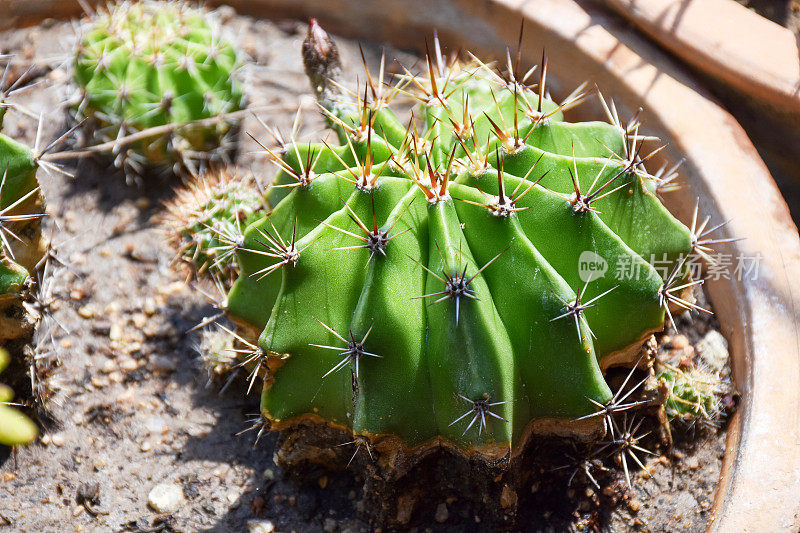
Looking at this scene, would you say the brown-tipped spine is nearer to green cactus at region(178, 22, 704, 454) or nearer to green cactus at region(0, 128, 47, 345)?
green cactus at region(178, 22, 704, 454)

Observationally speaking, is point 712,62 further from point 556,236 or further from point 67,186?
point 67,186

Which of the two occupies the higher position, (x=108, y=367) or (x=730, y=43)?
(x=730, y=43)

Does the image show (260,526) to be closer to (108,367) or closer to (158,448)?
(158,448)

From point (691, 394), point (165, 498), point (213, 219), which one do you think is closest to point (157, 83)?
point (213, 219)

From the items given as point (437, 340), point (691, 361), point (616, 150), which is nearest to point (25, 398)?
point (437, 340)

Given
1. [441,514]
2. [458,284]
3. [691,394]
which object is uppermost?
[458,284]

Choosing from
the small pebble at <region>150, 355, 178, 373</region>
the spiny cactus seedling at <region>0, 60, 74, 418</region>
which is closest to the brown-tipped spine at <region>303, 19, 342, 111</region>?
the spiny cactus seedling at <region>0, 60, 74, 418</region>
